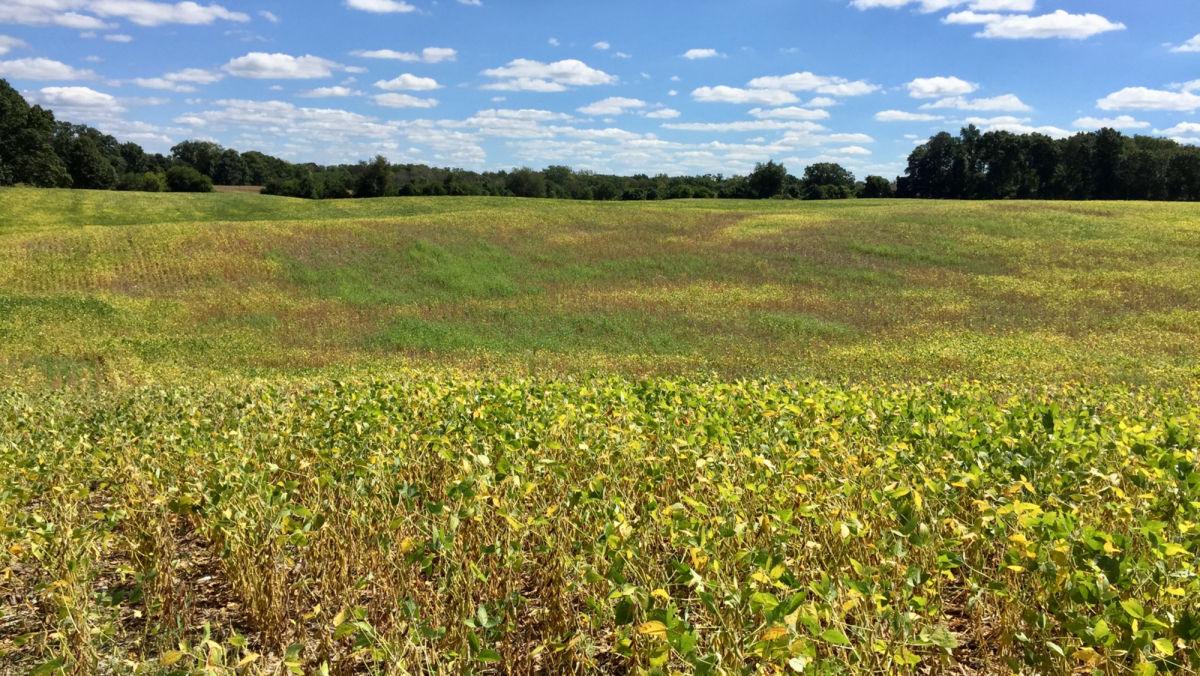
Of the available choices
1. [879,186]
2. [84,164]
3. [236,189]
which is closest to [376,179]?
[236,189]

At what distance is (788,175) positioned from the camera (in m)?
100

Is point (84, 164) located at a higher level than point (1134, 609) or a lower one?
higher

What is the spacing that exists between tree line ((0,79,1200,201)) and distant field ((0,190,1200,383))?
31.7 metres

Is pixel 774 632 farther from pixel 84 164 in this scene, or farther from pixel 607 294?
pixel 84 164

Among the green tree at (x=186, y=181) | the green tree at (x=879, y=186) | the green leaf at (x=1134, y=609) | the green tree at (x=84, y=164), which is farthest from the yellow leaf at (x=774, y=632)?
the green tree at (x=879, y=186)

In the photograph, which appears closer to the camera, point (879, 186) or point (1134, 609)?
point (1134, 609)

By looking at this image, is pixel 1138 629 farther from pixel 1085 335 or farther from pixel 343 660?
pixel 1085 335

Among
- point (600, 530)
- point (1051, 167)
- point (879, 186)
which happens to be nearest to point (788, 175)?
point (879, 186)

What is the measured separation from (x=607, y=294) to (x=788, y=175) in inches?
2971

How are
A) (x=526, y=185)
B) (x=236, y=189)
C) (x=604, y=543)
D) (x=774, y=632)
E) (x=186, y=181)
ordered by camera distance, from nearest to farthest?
(x=774, y=632), (x=604, y=543), (x=186, y=181), (x=236, y=189), (x=526, y=185)

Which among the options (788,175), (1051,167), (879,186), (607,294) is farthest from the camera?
(879,186)

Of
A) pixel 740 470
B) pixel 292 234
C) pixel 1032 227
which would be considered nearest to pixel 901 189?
pixel 1032 227

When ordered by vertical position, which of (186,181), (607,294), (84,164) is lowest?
(607,294)

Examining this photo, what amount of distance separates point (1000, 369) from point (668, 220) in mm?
32077
